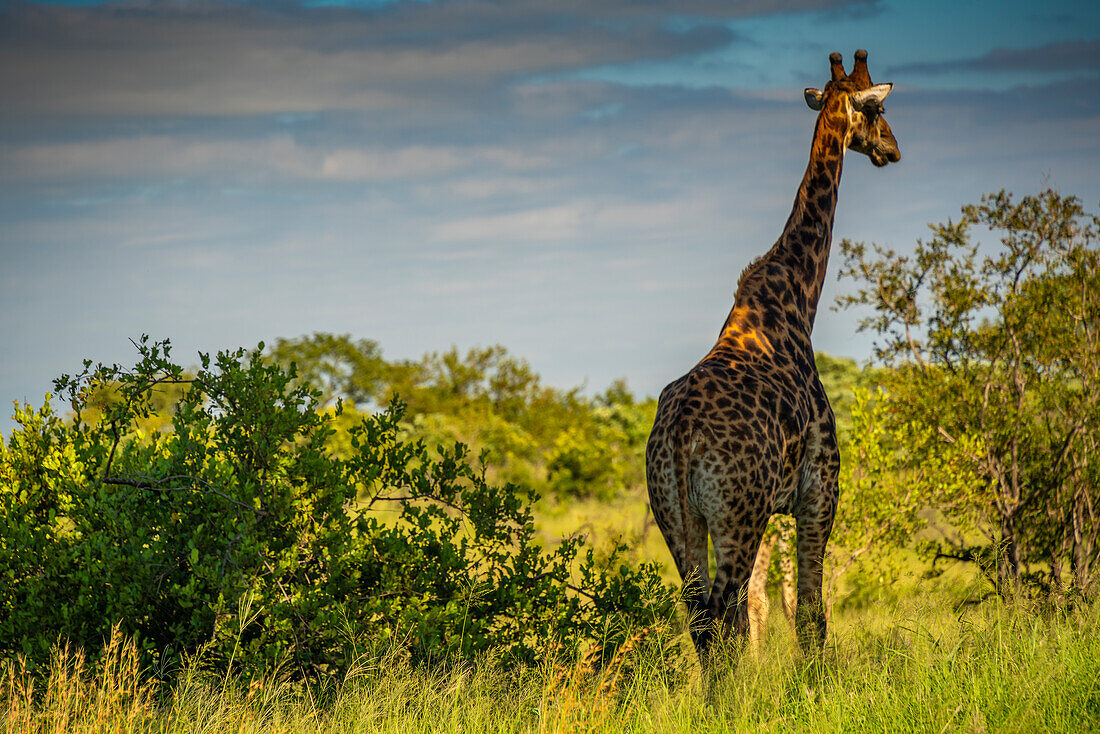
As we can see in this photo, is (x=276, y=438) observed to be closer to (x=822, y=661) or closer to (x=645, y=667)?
(x=645, y=667)

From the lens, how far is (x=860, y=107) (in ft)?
25.6

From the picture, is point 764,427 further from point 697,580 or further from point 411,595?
point 411,595

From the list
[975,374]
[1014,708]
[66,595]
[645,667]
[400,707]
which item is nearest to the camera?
[1014,708]

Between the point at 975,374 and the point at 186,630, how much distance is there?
7.13m

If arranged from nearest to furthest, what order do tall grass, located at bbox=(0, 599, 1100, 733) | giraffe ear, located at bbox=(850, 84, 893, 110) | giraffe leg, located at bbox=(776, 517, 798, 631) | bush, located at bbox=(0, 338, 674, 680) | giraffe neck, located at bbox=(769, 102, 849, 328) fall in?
1. tall grass, located at bbox=(0, 599, 1100, 733)
2. bush, located at bbox=(0, 338, 674, 680)
3. giraffe leg, located at bbox=(776, 517, 798, 631)
4. giraffe neck, located at bbox=(769, 102, 849, 328)
5. giraffe ear, located at bbox=(850, 84, 893, 110)

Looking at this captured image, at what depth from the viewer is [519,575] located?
244 inches

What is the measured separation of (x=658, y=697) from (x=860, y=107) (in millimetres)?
5104

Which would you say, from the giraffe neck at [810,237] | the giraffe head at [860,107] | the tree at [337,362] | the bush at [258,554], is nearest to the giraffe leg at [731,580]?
the bush at [258,554]

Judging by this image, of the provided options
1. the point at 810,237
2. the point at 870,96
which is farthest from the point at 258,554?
the point at 870,96

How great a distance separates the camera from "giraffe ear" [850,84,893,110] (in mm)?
7648

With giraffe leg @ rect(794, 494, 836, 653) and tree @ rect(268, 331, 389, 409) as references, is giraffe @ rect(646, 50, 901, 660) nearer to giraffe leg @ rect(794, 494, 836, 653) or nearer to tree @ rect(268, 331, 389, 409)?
giraffe leg @ rect(794, 494, 836, 653)

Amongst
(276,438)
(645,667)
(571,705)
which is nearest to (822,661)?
(645,667)

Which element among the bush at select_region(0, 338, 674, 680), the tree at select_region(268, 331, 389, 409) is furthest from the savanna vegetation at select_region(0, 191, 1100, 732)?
the tree at select_region(268, 331, 389, 409)

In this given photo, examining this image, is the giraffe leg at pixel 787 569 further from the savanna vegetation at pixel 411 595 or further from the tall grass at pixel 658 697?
the tall grass at pixel 658 697
